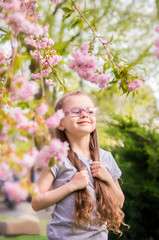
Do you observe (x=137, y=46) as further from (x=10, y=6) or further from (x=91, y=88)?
(x=10, y=6)

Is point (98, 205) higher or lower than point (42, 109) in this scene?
lower

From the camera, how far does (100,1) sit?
10102 mm

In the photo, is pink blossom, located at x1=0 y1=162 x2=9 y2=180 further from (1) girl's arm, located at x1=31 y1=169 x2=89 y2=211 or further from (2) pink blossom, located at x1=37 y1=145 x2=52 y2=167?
(1) girl's arm, located at x1=31 y1=169 x2=89 y2=211

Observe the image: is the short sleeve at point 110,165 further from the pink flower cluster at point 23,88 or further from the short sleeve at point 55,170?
the pink flower cluster at point 23,88

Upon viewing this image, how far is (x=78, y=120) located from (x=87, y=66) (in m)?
0.31

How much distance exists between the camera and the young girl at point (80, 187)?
1.57m

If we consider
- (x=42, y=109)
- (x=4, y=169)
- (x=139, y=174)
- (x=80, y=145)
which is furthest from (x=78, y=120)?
(x=139, y=174)

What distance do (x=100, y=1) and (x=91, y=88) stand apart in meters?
3.81

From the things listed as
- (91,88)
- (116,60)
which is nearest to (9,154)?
(116,60)

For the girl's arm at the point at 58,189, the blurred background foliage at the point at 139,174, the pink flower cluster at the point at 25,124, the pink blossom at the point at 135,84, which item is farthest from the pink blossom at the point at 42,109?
the blurred background foliage at the point at 139,174

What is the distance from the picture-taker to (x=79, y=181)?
5.17ft

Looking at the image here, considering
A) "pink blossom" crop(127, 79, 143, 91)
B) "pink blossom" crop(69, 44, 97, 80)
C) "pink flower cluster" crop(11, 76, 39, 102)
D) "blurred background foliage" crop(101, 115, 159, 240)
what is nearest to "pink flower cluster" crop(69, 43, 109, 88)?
"pink blossom" crop(69, 44, 97, 80)

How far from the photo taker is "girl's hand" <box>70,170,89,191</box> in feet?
5.14

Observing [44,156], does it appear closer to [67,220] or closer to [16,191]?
[16,191]
